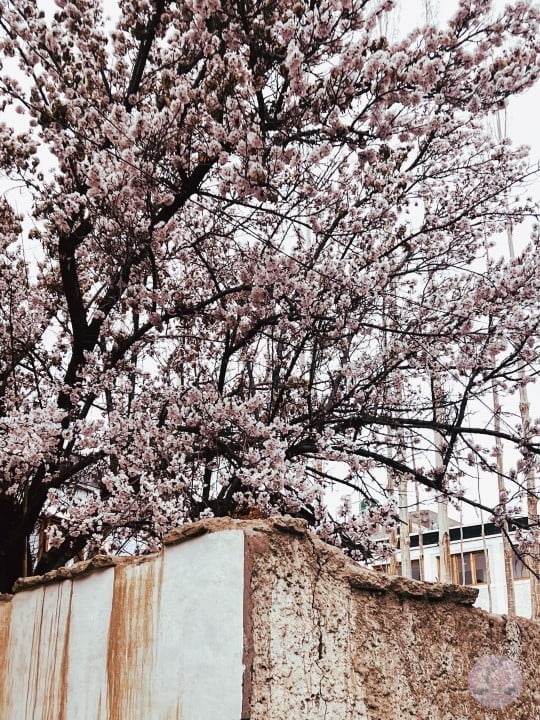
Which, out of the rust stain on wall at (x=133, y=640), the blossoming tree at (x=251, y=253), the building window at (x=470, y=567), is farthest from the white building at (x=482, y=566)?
the rust stain on wall at (x=133, y=640)

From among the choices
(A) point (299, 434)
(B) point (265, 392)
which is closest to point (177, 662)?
(A) point (299, 434)

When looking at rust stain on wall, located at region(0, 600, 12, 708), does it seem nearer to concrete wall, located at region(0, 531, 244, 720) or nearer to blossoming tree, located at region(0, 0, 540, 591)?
concrete wall, located at region(0, 531, 244, 720)

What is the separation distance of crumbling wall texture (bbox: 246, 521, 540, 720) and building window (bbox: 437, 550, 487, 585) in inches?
941

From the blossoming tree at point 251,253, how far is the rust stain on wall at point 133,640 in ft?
10.8

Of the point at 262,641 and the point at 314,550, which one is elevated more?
the point at 314,550

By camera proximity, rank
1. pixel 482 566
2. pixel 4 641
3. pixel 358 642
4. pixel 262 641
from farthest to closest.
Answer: pixel 482 566
pixel 4 641
pixel 358 642
pixel 262 641

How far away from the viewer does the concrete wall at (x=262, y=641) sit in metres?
2.20

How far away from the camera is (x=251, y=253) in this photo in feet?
23.4

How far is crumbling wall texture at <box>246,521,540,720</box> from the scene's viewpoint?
223 centimetres

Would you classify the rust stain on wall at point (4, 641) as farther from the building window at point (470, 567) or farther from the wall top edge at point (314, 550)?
the building window at point (470, 567)

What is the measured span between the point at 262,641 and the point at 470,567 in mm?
25636

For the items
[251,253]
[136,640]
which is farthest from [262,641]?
[251,253]

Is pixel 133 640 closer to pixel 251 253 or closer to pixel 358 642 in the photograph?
pixel 358 642

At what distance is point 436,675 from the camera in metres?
2.62
